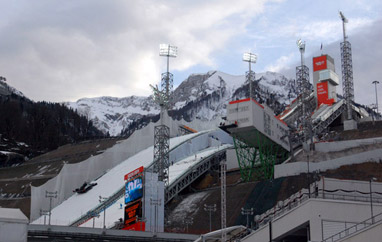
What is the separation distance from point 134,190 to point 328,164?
28.1 m

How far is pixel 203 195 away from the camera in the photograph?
93.7 metres

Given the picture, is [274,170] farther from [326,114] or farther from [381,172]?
[326,114]

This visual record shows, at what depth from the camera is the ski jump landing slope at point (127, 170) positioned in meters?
96.2

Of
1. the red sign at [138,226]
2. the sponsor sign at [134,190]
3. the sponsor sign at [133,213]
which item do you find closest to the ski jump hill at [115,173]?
the sponsor sign at [134,190]

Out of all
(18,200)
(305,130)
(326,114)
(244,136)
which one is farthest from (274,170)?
(18,200)

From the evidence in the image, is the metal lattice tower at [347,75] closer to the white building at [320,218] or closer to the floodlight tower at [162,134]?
the floodlight tower at [162,134]

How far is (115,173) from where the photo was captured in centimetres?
11319

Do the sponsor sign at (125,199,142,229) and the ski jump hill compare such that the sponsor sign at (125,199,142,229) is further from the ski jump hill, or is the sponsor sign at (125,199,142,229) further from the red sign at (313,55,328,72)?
the red sign at (313,55,328,72)

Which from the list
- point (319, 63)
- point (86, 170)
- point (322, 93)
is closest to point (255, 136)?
point (86, 170)

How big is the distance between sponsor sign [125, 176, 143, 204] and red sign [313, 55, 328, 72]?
74.3 meters

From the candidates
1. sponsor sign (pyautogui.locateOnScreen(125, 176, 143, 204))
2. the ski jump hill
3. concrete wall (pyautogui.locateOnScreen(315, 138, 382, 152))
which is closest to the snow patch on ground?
the ski jump hill

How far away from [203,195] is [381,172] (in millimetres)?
25562

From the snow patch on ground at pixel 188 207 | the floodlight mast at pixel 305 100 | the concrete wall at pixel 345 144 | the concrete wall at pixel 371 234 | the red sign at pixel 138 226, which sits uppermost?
the floodlight mast at pixel 305 100

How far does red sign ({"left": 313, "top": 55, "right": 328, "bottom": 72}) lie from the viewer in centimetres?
13831
